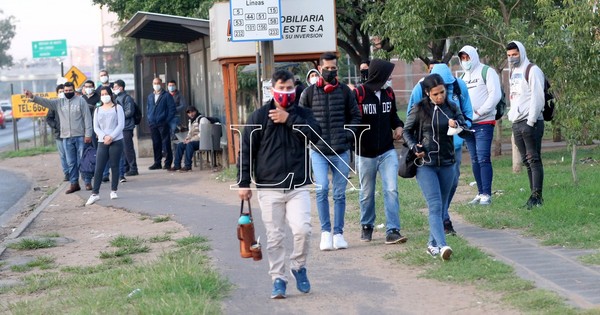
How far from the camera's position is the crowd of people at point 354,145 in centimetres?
812

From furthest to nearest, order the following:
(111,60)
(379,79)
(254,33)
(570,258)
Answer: (111,60), (254,33), (379,79), (570,258)

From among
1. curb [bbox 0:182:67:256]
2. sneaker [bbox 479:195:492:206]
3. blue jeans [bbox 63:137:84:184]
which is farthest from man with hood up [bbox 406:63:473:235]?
blue jeans [bbox 63:137:84:184]

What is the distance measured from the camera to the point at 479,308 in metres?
7.39

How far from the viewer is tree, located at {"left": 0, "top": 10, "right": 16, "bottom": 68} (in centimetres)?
9681

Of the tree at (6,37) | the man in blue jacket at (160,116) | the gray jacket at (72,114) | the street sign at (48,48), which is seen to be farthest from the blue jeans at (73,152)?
the tree at (6,37)

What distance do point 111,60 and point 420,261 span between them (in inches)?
3426

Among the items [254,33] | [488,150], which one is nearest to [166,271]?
[488,150]

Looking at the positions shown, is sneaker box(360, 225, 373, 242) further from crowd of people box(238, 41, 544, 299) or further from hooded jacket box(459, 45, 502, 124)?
hooded jacket box(459, 45, 502, 124)

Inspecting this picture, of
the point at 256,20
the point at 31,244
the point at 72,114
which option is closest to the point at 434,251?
the point at 31,244

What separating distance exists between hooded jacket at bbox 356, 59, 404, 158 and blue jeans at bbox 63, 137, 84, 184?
9.27 metres

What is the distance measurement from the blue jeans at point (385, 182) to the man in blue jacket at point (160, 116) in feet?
39.4

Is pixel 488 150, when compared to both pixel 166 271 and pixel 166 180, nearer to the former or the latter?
pixel 166 271

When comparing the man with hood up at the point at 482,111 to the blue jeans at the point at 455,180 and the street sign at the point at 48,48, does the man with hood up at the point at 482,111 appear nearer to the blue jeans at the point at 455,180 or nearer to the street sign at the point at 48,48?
the blue jeans at the point at 455,180

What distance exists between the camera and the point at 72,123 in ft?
60.0
